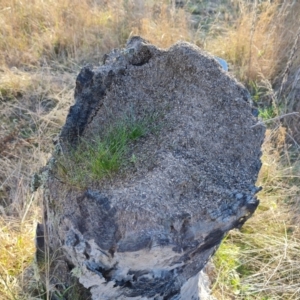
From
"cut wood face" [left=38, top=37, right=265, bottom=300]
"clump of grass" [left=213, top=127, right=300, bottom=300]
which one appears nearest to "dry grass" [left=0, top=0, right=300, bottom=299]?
"clump of grass" [left=213, top=127, right=300, bottom=300]

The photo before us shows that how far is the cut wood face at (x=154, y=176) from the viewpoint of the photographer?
1.23m

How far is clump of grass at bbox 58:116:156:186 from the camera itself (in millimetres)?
1345

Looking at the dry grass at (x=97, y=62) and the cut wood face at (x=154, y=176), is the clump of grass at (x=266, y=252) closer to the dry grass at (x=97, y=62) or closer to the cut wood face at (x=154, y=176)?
the dry grass at (x=97, y=62)

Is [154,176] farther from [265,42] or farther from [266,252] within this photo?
[265,42]

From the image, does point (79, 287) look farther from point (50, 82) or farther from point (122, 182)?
point (50, 82)

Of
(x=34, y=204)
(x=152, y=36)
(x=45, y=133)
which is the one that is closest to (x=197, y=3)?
(x=152, y=36)

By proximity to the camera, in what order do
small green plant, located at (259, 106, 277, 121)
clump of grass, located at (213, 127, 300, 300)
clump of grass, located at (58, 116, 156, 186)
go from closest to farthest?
clump of grass, located at (58, 116, 156, 186) < clump of grass, located at (213, 127, 300, 300) < small green plant, located at (259, 106, 277, 121)

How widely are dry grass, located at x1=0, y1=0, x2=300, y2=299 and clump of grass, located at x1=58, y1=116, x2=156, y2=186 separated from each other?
0.51m

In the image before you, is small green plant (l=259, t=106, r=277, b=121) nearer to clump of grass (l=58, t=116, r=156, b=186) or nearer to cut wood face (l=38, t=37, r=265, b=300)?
cut wood face (l=38, t=37, r=265, b=300)

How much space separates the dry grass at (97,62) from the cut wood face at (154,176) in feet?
1.40

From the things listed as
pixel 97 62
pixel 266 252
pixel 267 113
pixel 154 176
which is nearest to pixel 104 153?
pixel 154 176

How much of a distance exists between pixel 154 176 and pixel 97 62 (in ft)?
8.52

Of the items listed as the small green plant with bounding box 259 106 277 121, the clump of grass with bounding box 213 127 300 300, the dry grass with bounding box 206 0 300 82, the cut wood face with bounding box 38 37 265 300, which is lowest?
the clump of grass with bounding box 213 127 300 300

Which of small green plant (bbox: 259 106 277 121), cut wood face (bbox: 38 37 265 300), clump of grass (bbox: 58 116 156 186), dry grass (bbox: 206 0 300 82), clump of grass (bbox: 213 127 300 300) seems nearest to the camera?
cut wood face (bbox: 38 37 265 300)
